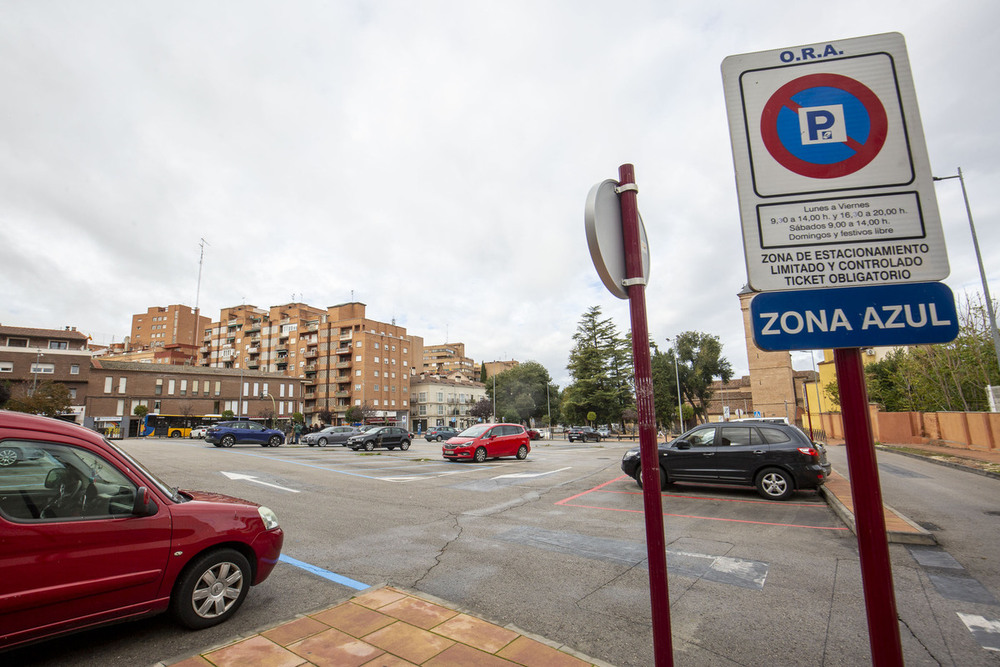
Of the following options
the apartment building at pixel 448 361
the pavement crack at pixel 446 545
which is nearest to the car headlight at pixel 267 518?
the pavement crack at pixel 446 545

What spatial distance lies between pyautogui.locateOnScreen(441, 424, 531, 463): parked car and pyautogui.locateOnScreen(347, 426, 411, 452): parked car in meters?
10.4

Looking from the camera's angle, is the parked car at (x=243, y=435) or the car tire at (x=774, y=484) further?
the parked car at (x=243, y=435)

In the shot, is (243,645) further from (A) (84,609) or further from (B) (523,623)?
(B) (523,623)

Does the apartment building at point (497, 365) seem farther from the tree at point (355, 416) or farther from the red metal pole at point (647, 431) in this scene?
the red metal pole at point (647, 431)

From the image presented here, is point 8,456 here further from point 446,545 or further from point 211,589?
point 446,545

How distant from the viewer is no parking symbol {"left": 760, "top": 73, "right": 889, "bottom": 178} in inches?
74.1

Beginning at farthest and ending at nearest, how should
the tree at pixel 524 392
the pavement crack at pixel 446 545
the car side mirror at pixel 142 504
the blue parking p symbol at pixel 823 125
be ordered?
1. the tree at pixel 524 392
2. the pavement crack at pixel 446 545
3. the car side mirror at pixel 142 504
4. the blue parking p symbol at pixel 823 125

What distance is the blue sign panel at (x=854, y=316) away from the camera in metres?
1.69

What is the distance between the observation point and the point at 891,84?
1.90m

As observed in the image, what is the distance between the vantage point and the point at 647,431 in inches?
80.4

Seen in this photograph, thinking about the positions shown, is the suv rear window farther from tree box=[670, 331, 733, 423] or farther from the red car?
tree box=[670, 331, 733, 423]

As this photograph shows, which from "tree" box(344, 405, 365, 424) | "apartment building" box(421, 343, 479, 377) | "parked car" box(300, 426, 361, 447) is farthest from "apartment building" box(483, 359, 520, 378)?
"parked car" box(300, 426, 361, 447)

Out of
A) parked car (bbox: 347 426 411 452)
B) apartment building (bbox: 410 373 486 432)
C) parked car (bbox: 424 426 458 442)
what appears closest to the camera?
parked car (bbox: 347 426 411 452)

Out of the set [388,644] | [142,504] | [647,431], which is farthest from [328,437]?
[647,431]
